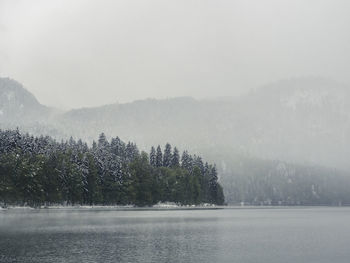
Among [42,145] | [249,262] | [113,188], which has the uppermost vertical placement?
[42,145]

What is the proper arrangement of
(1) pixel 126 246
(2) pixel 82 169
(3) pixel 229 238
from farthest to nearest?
(2) pixel 82 169 → (3) pixel 229 238 → (1) pixel 126 246

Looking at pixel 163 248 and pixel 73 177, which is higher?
pixel 73 177

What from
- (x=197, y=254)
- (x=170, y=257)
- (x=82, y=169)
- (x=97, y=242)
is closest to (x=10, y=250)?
(x=97, y=242)

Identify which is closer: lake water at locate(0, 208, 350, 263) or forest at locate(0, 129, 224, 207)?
lake water at locate(0, 208, 350, 263)

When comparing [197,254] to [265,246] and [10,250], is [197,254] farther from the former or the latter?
[10,250]

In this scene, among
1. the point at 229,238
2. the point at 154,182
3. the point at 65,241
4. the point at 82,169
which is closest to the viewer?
the point at 65,241

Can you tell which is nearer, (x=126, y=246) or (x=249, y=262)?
(x=249, y=262)

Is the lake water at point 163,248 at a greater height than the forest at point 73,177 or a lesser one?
lesser

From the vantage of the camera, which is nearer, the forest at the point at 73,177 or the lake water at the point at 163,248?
the lake water at the point at 163,248

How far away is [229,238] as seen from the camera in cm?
6309

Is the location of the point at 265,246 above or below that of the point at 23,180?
below

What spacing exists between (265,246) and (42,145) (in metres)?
134

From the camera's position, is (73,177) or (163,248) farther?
(73,177)

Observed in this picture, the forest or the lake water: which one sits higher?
the forest
